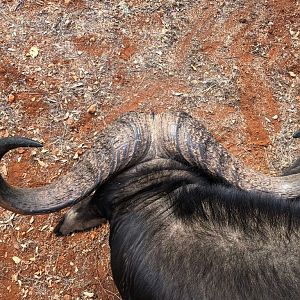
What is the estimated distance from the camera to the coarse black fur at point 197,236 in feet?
17.6

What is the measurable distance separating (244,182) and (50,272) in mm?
3346

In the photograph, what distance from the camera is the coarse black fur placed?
211 inches

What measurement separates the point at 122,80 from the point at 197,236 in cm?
436

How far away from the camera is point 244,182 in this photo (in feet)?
20.0

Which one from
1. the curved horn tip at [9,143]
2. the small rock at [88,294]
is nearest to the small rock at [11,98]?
the small rock at [88,294]

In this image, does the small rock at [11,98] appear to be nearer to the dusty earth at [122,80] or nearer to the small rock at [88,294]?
the dusty earth at [122,80]

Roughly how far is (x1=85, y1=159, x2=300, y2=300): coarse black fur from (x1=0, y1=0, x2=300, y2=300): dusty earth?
257 cm

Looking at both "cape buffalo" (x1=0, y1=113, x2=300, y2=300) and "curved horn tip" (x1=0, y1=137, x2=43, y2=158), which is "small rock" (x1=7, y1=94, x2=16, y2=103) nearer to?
"cape buffalo" (x1=0, y1=113, x2=300, y2=300)

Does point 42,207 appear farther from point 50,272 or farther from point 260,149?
point 260,149

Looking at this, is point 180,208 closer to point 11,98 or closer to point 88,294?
point 88,294

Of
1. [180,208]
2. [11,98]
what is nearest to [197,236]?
[180,208]

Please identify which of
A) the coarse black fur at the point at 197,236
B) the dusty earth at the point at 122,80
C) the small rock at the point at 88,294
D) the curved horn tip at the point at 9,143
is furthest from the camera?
the dusty earth at the point at 122,80

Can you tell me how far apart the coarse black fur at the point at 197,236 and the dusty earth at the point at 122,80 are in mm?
2573

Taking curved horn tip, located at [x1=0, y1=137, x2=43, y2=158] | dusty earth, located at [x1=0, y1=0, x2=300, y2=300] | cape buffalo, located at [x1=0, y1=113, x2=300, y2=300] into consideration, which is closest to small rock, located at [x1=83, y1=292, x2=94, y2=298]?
dusty earth, located at [x1=0, y1=0, x2=300, y2=300]
